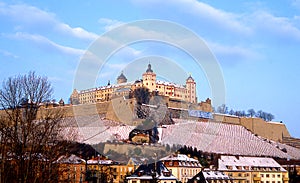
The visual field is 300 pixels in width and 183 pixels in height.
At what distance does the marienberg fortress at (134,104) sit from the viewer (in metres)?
53.6

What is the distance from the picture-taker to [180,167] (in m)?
39.0

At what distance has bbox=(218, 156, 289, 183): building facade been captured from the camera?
42000 millimetres

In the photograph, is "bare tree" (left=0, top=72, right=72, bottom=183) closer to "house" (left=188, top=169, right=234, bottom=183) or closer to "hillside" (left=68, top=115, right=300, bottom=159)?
"house" (left=188, top=169, right=234, bottom=183)

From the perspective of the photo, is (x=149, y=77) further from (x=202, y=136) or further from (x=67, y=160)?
(x=202, y=136)

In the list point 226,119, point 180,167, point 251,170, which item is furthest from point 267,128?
point 180,167

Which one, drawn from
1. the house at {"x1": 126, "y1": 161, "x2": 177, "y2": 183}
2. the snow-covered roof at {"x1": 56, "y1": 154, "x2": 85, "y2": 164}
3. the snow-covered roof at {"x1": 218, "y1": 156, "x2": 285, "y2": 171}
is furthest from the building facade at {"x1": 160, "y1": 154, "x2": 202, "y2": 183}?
the snow-covered roof at {"x1": 56, "y1": 154, "x2": 85, "y2": 164}

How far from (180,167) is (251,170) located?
7697 mm

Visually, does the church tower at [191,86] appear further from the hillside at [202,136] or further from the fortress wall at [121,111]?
the fortress wall at [121,111]

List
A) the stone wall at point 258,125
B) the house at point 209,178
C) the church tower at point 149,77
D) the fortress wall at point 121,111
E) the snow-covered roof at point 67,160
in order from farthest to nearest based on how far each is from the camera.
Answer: the stone wall at point 258,125 → the fortress wall at point 121,111 → the house at point 209,178 → the church tower at point 149,77 → the snow-covered roof at point 67,160

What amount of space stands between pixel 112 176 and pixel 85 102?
2459 centimetres

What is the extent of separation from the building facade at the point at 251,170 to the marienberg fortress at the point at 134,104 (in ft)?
24.8

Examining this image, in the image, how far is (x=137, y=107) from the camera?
191ft

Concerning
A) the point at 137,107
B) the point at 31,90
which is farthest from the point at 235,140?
the point at 31,90

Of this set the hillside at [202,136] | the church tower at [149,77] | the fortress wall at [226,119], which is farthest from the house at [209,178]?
the fortress wall at [226,119]
